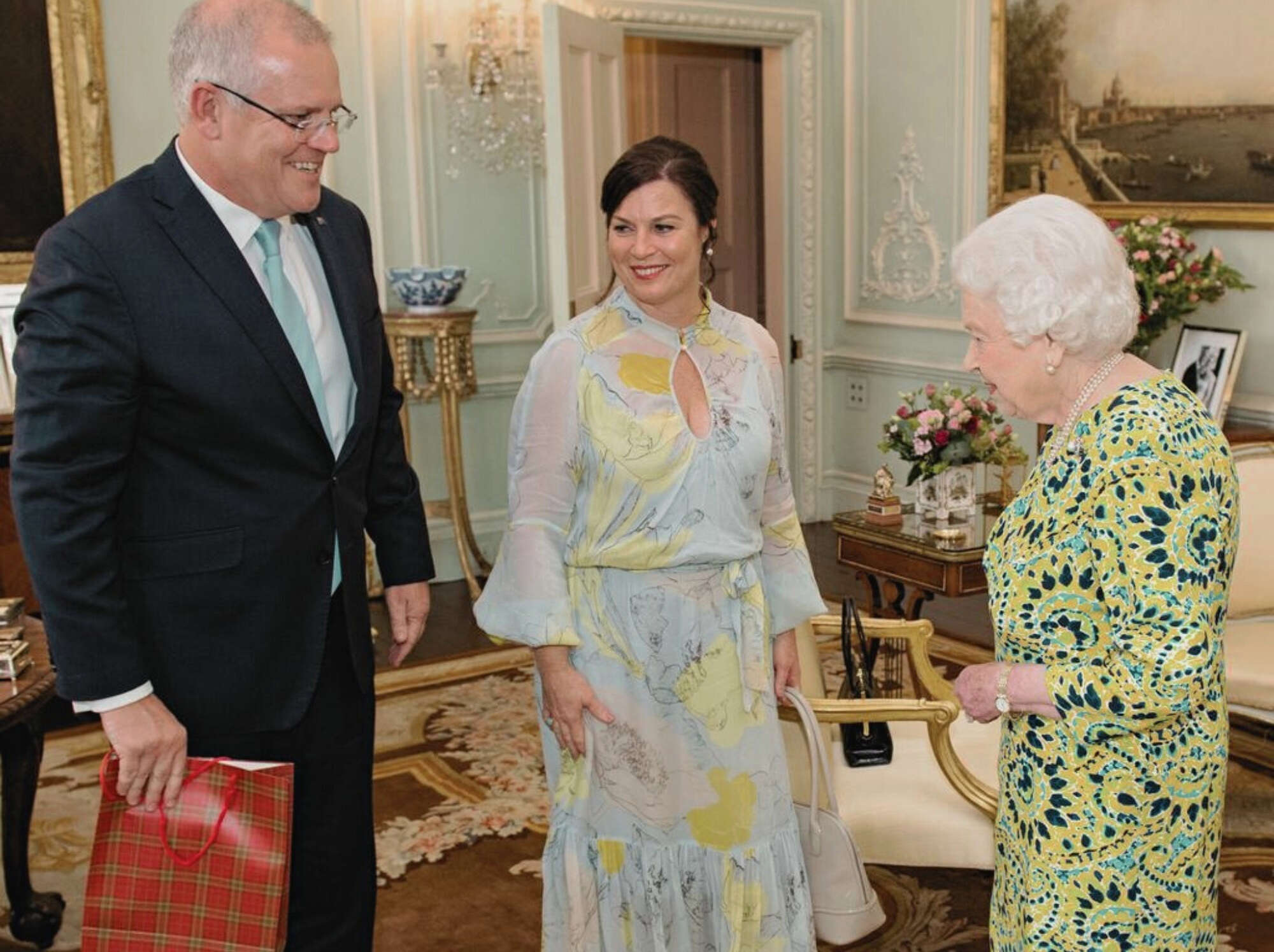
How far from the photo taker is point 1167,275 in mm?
5059

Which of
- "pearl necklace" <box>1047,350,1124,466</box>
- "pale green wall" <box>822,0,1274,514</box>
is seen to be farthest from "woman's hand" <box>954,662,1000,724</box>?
"pale green wall" <box>822,0,1274,514</box>

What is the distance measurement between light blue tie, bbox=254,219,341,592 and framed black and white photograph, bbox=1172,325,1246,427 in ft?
12.7

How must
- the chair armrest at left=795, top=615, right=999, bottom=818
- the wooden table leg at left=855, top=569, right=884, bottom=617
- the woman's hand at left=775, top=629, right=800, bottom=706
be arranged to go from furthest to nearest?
the wooden table leg at left=855, top=569, right=884, bottom=617 < the chair armrest at left=795, top=615, right=999, bottom=818 < the woman's hand at left=775, top=629, right=800, bottom=706

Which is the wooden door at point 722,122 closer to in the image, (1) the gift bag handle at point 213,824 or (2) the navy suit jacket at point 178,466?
(2) the navy suit jacket at point 178,466

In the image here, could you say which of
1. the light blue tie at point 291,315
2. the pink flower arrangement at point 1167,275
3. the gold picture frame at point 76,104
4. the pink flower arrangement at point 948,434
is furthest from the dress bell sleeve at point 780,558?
the gold picture frame at point 76,104

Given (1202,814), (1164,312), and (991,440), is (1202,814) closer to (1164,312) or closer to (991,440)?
(991,440)

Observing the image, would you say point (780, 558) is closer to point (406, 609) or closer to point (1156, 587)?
point (406, 609)

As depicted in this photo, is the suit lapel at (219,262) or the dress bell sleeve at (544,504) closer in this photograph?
the suit lapel at (219,262)

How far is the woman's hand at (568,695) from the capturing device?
2395 millimetres

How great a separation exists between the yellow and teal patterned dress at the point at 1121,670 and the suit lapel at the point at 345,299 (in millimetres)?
946

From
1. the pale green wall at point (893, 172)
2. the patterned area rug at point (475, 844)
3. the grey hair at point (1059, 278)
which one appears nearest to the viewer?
the grey hair at point (1059, 278)

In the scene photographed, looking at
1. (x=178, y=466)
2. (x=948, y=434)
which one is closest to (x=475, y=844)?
(x=948, y=434)

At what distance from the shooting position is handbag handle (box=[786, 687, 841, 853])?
2486mm

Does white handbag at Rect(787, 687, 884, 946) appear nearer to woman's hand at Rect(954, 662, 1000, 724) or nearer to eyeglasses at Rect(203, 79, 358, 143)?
woman's hand at Rect(954, 662, 1000, 724)
